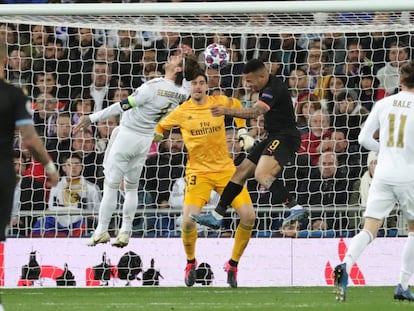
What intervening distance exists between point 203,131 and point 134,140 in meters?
0.90

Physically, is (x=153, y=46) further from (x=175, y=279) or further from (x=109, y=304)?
(x=109, y=304)

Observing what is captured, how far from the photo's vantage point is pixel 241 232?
1467cm

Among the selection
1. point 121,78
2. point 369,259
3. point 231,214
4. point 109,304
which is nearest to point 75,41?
point 121,78

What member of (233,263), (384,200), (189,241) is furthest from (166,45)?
(384,200)

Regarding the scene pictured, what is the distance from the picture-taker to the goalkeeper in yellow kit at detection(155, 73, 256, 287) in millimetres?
14734

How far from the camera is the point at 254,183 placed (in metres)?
17.3

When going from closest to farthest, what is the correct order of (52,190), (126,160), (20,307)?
(20,307) < (126,160) < (52,190)

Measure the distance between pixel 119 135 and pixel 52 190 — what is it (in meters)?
1.87

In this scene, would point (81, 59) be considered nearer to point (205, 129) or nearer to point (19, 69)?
point (19, 69)

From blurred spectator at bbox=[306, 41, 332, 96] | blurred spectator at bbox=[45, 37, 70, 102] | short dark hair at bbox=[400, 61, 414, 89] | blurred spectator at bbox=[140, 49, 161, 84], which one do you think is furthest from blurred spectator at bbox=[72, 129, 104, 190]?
short dark hair at bbox=[400, 61, 414, 89]

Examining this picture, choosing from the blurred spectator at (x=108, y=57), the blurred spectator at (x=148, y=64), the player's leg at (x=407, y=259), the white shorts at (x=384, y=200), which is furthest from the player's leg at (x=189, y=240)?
the white shorts at (x=384, y=200)

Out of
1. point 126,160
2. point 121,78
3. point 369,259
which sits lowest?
point 369,259

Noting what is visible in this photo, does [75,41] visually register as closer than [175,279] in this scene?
No

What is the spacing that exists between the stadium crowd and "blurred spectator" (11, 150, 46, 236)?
0.02 m
